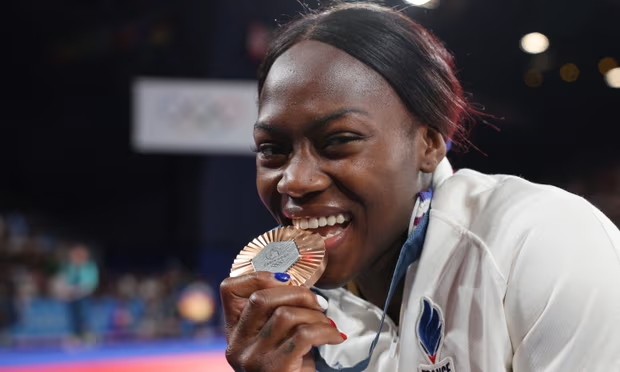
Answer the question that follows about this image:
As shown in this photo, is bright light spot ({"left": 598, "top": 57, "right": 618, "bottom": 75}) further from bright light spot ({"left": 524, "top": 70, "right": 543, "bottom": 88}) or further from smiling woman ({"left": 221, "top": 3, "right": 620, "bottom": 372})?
smiling woman ({"left": 221, "top": 3, "right": 620, "bottom": 372})

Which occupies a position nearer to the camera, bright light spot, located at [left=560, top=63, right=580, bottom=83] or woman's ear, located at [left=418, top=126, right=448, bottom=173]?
woman's ear, located at [left=418, top=126, right=448, bottom=173]

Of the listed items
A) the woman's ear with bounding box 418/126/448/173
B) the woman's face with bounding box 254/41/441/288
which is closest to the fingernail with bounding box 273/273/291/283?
the woman's face with bounding box 254/41/441/288

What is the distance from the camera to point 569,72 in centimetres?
450

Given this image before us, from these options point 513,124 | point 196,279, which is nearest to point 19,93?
point 196,279

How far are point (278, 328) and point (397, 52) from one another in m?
0.61

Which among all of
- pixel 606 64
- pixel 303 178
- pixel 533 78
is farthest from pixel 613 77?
pixel 303 178

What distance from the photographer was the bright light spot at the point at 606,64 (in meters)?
4.09

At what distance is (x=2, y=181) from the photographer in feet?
28.1

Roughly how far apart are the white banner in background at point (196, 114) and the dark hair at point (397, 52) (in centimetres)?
473

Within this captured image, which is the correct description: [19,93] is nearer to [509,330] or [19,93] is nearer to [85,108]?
[85,108]

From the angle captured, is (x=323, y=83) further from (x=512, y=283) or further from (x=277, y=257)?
(x=512, y=283)

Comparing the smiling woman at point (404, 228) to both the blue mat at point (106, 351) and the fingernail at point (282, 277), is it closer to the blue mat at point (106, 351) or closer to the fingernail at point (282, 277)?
the fingernail at point (282, 277)

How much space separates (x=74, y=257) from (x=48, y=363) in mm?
2098

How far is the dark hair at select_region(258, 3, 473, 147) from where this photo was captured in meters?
1.33
